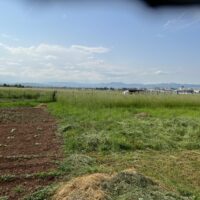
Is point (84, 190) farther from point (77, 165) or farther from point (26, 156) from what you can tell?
point (26, 156)

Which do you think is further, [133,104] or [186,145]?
[133,104]

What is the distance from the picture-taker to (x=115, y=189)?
13.4 ft

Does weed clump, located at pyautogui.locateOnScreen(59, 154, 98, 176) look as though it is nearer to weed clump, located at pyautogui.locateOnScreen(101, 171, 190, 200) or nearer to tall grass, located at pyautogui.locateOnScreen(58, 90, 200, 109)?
weed clump, located at pyautogui.locateOnScreen(101, 171, 190, 200)

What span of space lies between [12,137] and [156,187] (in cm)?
566

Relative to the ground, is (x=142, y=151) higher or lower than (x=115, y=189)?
lower

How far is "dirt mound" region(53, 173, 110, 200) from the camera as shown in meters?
3.81

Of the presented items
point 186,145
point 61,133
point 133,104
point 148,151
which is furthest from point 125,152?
point 133,104

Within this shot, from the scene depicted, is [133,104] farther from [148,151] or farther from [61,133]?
[148,151]

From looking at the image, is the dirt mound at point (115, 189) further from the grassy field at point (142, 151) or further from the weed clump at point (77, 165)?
the weed clump at point (77, 165)

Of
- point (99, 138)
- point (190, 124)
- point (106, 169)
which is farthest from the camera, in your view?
point (190, 124)

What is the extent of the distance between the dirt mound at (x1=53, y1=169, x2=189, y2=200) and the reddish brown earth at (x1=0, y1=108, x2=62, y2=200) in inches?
29.1

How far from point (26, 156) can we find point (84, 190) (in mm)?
3099

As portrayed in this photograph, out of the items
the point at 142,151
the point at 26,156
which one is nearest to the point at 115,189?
the point at 26,156

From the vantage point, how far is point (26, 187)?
15.7 ft
